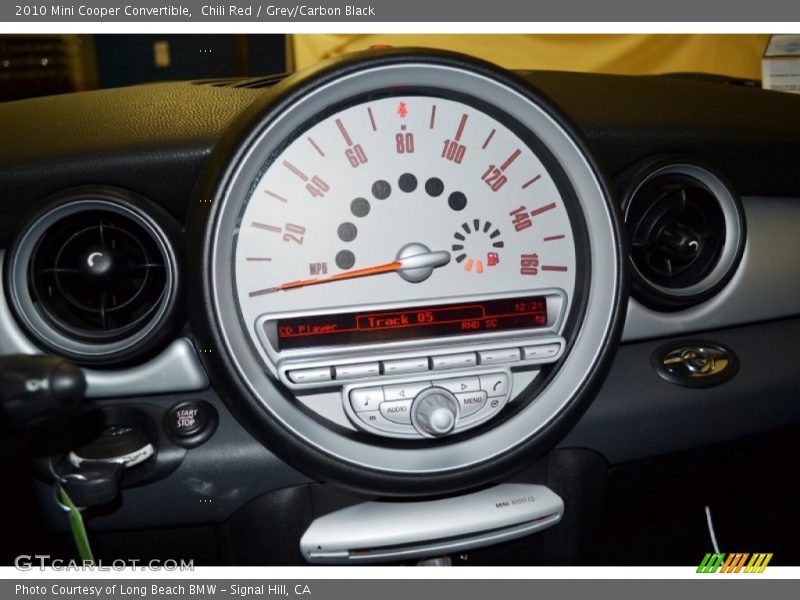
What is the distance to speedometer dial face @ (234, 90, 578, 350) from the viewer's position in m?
1.10

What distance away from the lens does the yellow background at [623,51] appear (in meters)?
2.26

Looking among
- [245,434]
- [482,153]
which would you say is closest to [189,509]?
[245,434]

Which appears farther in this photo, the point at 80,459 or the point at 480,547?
the point at 480,547

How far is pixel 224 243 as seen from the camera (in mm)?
1065

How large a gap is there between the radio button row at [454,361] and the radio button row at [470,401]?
45 mm

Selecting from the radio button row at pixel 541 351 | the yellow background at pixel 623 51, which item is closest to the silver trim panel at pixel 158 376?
the radio button row at pixel 541 351

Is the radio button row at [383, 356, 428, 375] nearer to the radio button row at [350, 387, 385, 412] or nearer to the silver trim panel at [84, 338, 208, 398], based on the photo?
the radio button row at [350, 387, 385, 412]

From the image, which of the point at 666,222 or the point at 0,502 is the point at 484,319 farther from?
the point at 0,502

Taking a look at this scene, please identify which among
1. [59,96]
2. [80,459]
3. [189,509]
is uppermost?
[59,96]

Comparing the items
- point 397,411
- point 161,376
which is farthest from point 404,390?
point 161,376

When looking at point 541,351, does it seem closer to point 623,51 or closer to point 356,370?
point 356,370

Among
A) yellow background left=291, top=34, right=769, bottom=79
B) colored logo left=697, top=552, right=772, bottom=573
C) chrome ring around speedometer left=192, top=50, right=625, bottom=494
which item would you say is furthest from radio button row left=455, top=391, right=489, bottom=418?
yellow background left=291, top=34, right=769, bottom=79

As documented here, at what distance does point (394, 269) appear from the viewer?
113 centimetres

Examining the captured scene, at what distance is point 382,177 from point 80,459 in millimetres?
622
